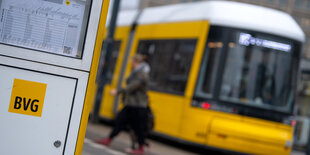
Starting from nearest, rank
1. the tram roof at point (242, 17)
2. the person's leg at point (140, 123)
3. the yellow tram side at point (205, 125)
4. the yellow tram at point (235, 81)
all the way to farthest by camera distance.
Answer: the person's leg at point (140, 123) → the yellow tram side at point (205, 125) → the yellow tram at point (235, 81) → the tram roof at point (242, 17)

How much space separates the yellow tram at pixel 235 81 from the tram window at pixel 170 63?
0.09 feet

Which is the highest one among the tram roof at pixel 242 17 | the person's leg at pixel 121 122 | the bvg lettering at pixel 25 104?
the tram roof at pixel 242 17

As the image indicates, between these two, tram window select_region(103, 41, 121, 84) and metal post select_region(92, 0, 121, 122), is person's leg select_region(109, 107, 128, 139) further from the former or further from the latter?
tram window select_region(103, 41, 121, 84)

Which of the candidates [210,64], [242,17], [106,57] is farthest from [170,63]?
[106,57]

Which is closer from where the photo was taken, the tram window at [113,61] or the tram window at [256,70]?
the tram window at [256,70]

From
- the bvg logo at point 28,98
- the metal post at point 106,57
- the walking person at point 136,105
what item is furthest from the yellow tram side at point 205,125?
the bvg logo at point 28,98

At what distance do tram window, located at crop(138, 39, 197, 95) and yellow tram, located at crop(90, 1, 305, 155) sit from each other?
27mm

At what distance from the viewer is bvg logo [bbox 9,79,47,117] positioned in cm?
359

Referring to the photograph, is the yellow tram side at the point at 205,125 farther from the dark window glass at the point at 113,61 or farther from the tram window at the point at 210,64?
the dark window glass at the point at 113,61

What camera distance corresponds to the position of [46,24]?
3695mm

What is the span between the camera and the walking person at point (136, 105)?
9.68 m

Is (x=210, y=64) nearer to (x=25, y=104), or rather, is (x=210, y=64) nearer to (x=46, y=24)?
(x=46, y=24)

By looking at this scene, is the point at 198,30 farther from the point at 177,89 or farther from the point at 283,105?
the point at 283,105

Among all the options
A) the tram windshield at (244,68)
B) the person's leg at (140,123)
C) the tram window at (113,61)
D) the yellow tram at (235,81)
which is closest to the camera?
the person's leg at (140,123)
